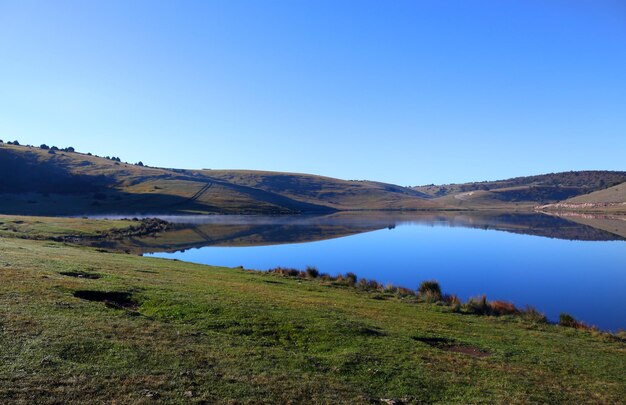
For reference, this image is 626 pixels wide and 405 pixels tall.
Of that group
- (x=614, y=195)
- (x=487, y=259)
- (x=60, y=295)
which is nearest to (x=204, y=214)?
(x=487, y=259)

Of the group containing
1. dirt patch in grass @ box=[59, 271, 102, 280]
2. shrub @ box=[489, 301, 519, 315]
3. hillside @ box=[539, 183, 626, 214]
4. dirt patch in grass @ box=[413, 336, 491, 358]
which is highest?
hillside @ box=[539, 183, 626, 214]

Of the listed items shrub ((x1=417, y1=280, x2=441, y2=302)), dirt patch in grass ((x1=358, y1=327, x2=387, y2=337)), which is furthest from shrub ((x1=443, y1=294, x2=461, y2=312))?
dirt patch in grass ((x1=358, y1=327, x2=387, y2=337))

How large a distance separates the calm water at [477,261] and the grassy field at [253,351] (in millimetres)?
12930

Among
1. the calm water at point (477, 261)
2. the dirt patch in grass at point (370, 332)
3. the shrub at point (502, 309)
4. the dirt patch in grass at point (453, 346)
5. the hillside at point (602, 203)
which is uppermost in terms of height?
the hillside at point (602, 203)

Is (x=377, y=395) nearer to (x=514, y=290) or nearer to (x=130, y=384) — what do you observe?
(x=130, y=384)

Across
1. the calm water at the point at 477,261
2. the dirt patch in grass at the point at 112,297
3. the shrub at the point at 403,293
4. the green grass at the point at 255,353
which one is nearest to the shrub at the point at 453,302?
the shrub at the point at 403,293

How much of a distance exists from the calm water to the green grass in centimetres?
1324

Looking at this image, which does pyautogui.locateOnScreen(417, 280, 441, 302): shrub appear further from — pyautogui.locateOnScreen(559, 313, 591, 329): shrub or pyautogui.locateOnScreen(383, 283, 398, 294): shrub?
pyautogui.locateOnScreen(559, 313, 591, 329): shrub

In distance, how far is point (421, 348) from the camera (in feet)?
44.9

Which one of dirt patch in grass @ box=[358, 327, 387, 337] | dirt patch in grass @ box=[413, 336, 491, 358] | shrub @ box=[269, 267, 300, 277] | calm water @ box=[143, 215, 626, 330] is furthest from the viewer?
shrub @ box=[269, 267, 300, 277]

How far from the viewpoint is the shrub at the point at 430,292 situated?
26.6 meters

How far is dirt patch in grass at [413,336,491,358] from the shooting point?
1445 centimetres

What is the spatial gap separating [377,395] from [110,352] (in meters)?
5.95

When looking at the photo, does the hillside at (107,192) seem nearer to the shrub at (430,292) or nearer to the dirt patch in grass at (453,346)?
the shrub at (430,292)
